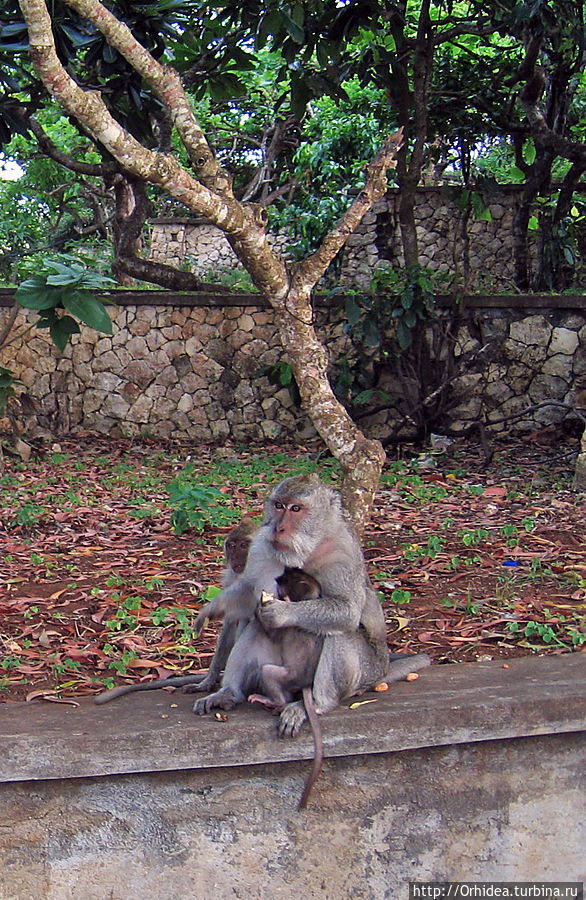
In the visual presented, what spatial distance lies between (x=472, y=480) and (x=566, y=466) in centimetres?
102

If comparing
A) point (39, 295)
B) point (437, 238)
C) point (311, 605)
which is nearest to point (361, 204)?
point (39, 295)

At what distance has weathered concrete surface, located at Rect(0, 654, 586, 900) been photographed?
3043 mm

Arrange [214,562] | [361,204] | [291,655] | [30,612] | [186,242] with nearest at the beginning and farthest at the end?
[291,655], [30,612], [361,204], [214,562], [186,242]

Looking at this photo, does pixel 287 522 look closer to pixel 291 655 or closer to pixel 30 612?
pixel 291 655

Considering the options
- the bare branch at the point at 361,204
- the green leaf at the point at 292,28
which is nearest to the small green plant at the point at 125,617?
the bare branch at the point at 361,204

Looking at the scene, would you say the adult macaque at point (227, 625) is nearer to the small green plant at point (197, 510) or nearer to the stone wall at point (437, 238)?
the small green plant at point (197, 510)

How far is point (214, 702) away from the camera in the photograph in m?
3.29

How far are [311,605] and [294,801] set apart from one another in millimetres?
643

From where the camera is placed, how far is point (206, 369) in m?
10.3

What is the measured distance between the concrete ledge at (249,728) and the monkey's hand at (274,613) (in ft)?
1.09

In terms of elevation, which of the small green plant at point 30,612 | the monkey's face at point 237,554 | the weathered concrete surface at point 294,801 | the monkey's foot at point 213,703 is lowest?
the weathered concrete surface at point 294,801

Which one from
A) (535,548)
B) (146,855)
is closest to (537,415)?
(535,548)

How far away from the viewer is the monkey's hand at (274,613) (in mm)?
3084

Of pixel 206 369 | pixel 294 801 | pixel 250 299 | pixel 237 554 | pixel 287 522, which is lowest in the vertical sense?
pixel 294 801
